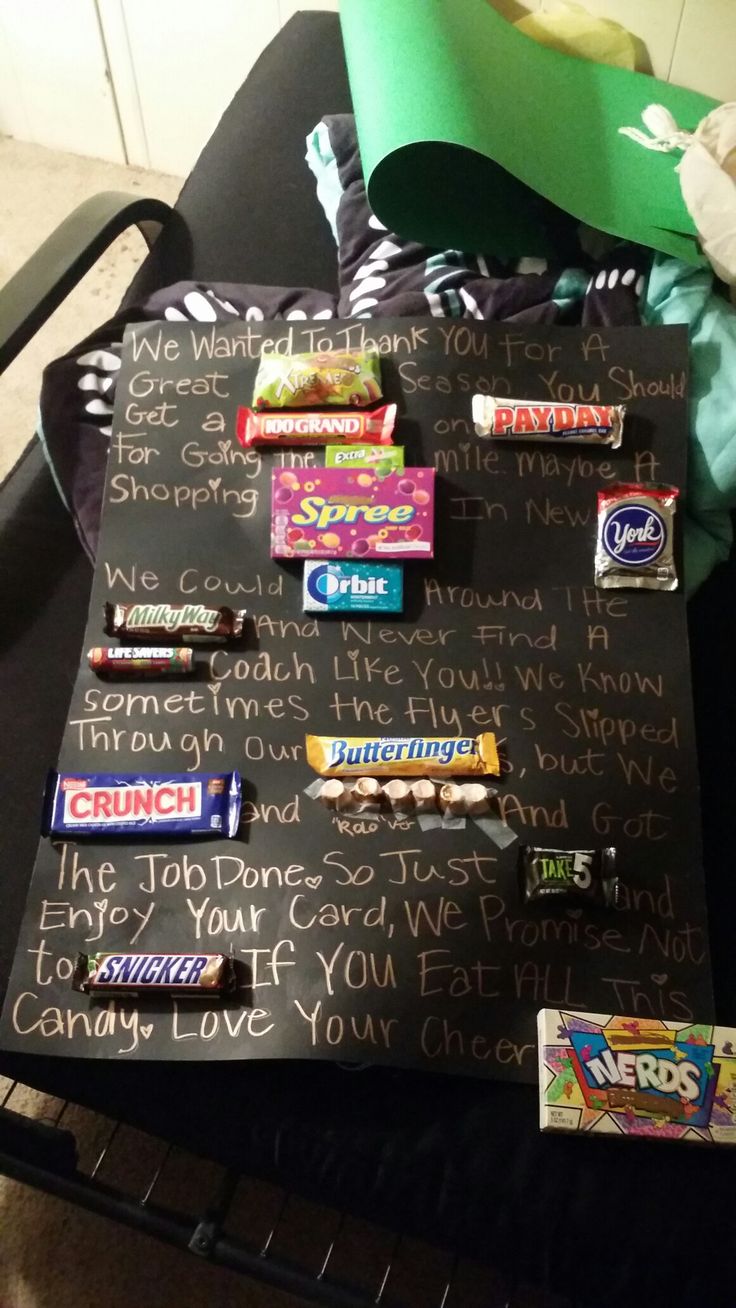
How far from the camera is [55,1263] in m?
0.98

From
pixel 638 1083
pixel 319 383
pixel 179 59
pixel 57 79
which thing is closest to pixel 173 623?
pixel 319 383

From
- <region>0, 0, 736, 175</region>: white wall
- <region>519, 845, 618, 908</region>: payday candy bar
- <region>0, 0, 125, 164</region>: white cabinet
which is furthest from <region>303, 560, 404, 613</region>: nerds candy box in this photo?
<region>0, 0, 125, 164</region>: white cabinet

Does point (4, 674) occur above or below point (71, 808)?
above

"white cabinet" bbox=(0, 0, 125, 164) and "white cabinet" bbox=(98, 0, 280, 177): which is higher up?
"white cabinet" bbox=(0, 0, 125, 164)

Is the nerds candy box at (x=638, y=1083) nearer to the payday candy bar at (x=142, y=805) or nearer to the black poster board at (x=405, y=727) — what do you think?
the black poster board at (x=405, y=727)

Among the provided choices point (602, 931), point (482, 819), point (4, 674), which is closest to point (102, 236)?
point (4, 674)

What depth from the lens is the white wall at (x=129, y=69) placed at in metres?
1.47

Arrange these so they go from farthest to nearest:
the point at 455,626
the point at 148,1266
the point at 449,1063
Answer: the point at 148,1266 → the point at 455,626 → the point at 449,1063

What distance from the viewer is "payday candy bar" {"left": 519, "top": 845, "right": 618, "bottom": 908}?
0.67m

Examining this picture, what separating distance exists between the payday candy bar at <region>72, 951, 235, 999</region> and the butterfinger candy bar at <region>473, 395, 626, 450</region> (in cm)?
49

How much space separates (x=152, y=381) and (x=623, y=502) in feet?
1.43

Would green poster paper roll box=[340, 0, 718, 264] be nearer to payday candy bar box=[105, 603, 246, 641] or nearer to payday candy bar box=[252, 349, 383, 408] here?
payday candy bar box=[252, 349, 383, 408]

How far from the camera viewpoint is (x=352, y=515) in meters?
0.77

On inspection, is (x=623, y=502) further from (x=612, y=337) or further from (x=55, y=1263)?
(x=55, y=1263)
